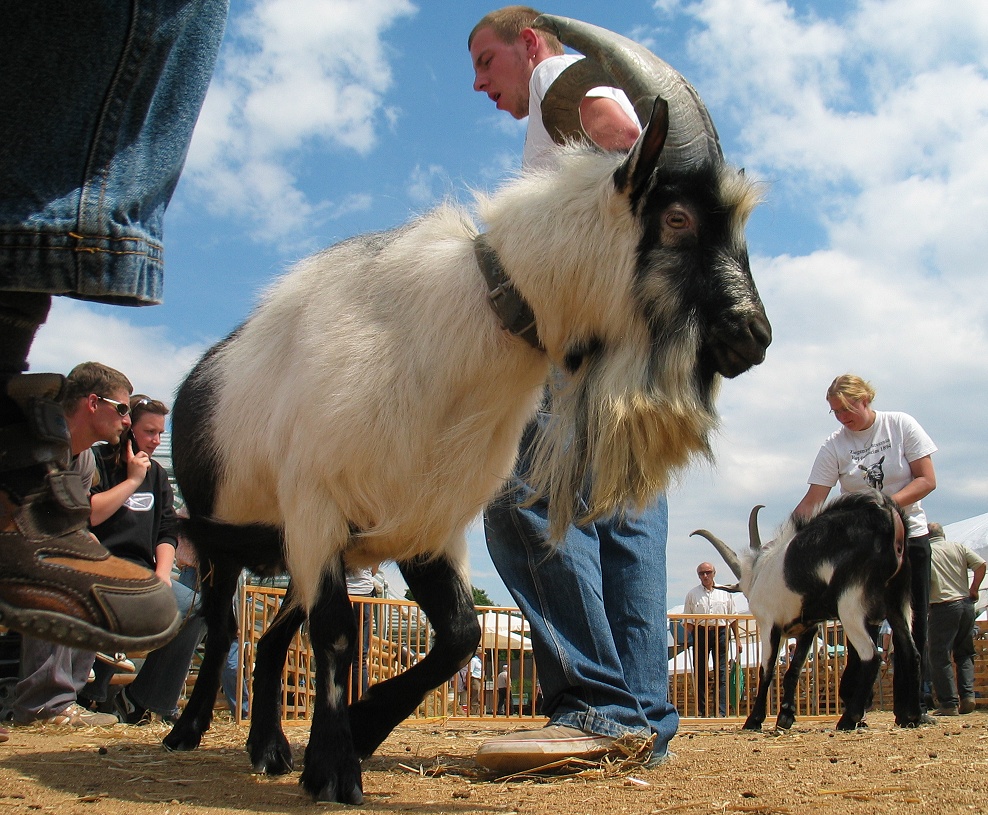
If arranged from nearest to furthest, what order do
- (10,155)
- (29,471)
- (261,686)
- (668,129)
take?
(10,155), (29,471), (668,129), (261,686)

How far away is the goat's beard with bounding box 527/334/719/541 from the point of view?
9.02 ft

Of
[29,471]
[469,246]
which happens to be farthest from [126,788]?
[469,246]

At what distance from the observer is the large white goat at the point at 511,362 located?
2748 millimetres

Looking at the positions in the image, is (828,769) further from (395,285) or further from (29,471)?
(29,471)

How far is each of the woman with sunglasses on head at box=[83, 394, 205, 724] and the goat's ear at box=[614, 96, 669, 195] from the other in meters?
3.35

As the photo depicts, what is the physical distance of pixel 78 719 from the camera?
530 centimetres

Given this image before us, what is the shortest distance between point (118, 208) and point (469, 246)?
1.74 meters

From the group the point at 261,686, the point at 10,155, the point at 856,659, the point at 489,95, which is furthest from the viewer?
the point at 856,659

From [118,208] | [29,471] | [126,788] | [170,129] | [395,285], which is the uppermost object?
[395,285]

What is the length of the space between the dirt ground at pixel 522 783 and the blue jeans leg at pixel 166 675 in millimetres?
1826

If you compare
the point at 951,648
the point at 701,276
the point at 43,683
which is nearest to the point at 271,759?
the point at 701,276

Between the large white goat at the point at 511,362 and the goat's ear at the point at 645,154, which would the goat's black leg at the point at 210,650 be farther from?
the goat's ear at the point at 645,154

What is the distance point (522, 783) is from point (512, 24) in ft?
9.86

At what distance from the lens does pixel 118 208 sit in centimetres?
147
